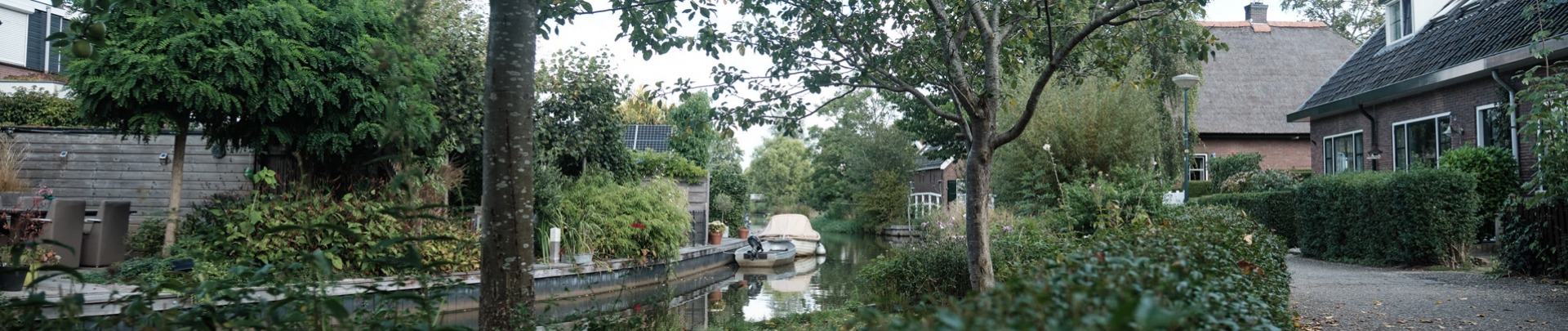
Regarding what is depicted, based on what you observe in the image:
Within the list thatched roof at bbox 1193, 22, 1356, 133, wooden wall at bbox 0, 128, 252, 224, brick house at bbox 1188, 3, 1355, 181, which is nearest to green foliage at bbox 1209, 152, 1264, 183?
brick house at bbox 1188, 3, 1355, 181

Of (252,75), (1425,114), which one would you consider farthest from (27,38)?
(1425,114)

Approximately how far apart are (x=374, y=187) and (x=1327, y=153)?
18.2m

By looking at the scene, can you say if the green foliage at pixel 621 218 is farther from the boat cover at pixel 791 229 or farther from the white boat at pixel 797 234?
the boat cover at pixel 791 229

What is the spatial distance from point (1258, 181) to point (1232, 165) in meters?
3.67

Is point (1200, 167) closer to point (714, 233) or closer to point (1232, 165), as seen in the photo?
point (1232, 165)

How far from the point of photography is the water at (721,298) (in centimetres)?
725

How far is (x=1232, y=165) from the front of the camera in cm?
2445

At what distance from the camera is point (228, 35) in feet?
31.7

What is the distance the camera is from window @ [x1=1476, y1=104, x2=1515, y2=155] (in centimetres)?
1345

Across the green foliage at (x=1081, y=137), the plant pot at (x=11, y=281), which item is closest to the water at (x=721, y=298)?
the plant pot at (x=11, y=281)

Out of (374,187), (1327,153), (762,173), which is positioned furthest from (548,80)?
(762,173)

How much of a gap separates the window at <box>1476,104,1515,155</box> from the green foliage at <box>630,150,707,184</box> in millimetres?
13464

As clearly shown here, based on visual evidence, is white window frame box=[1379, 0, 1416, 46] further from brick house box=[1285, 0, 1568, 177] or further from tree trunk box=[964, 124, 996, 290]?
tree trunk box=[964, 124, 996, 290]

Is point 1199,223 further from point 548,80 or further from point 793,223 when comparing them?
point 793,223
